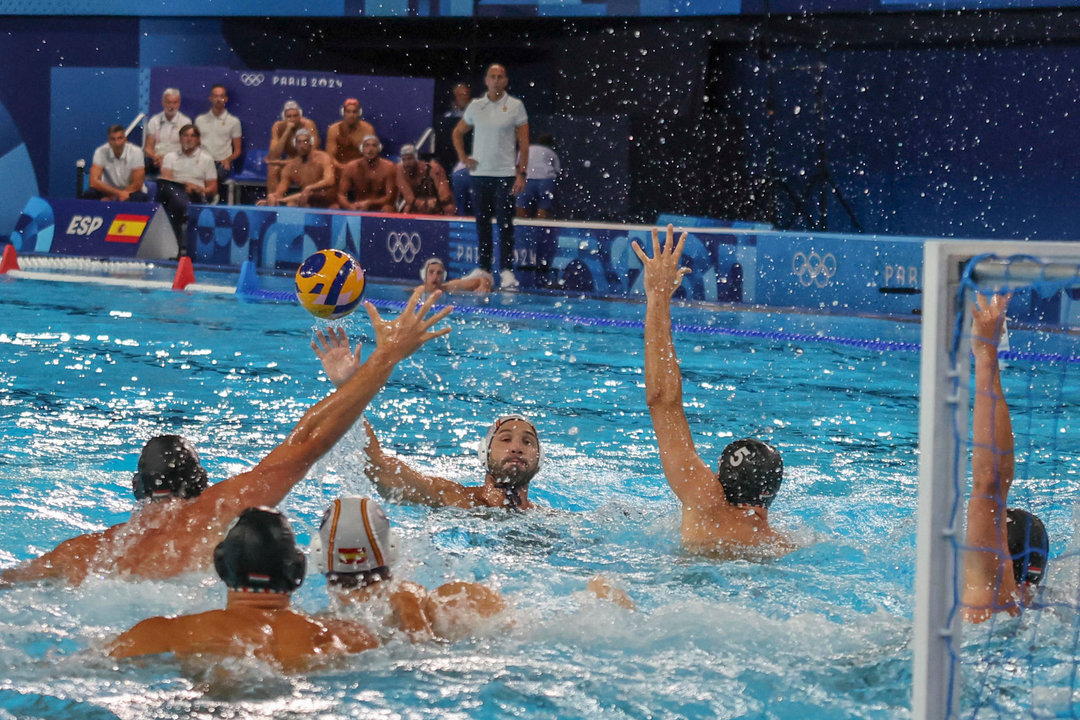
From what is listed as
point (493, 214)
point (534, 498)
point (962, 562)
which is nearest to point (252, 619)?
point (962, 562)

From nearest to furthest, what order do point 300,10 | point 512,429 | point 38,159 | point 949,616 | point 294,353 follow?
point 949,616 < point 512,429 < point 294,353 < point 300,10 < point 38,159

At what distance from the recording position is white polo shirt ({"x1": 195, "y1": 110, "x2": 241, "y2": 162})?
13094mm

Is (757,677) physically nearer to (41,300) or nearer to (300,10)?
(41,300)

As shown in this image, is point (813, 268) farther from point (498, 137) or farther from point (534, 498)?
point (534, 498)

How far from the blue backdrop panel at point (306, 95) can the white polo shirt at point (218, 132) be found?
541 mm

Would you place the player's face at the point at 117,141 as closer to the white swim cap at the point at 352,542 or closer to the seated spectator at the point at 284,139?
the seated spectator at the point at 284,139

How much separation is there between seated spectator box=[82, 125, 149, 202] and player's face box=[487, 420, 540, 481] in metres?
10.1

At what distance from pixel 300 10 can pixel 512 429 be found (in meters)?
11.6

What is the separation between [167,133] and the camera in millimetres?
12953

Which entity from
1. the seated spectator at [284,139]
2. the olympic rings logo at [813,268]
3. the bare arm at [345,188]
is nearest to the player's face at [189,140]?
the seated spectator at [284,139]

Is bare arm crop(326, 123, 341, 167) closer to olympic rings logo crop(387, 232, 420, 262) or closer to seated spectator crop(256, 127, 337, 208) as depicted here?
seated spectator crop(256, 127, 337, 208)

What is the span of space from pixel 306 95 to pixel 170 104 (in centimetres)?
153

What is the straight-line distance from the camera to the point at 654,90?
42.7 ft

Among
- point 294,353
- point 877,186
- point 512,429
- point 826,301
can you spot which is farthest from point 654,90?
point 512,429
